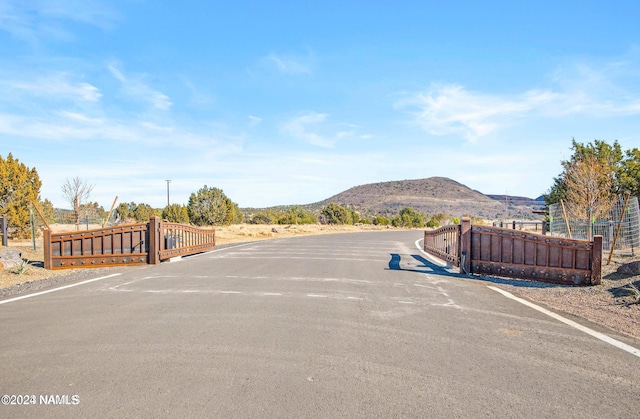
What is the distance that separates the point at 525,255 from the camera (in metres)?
11.4

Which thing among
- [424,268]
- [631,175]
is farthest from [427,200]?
[424,268]

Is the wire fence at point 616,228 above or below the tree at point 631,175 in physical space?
below

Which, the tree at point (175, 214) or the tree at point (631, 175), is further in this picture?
the tree at point (175, 214)

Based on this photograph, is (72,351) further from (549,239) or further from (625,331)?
(549,239)

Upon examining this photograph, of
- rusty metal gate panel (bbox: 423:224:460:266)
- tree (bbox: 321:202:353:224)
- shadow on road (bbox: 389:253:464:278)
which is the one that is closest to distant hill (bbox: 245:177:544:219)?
tree (bbox: 321:202:353:224)

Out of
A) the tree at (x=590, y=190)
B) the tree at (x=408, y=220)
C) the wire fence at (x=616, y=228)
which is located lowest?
the tree at (x=408, y=220)

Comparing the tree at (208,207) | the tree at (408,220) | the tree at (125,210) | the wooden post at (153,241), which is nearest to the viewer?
the wooden post at (153,241)

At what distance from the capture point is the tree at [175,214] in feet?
201

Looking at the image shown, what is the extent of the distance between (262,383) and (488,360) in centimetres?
247

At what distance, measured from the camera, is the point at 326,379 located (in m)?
Answer: 4.30

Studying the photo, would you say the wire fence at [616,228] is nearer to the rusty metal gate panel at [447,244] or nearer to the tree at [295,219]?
the rusty metal gate panel at [447,244]

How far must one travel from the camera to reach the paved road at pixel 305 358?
3.77 m

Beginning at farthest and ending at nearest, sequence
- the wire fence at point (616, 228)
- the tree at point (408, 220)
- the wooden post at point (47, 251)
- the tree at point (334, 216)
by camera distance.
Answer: the tree at point (408, 220) < the tree at point (334, 216) < the wire fence at point (616, 228) < the wooden post at point (47, 251)

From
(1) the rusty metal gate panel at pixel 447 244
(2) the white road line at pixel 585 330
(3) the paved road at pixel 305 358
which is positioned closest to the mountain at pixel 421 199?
(1) the rusty metal gate panel at pixel 447 244
